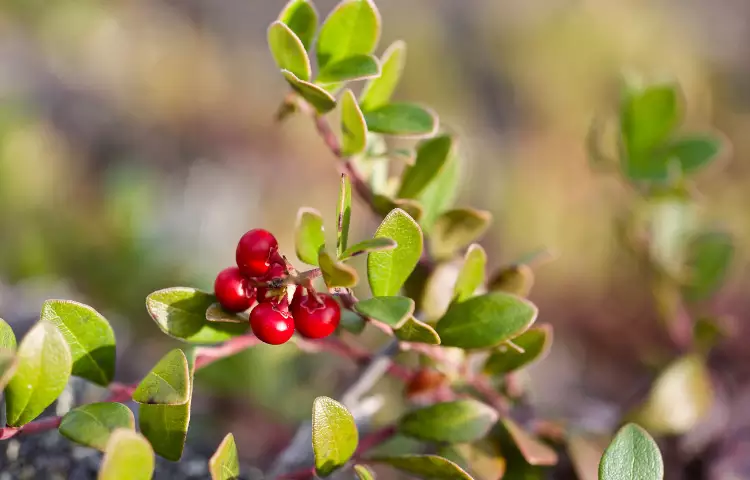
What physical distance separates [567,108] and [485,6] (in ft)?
4.00

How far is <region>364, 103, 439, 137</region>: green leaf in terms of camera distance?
71 centimetres

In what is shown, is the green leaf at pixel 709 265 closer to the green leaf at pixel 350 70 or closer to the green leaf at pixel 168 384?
the green leaf at pixel 350 70

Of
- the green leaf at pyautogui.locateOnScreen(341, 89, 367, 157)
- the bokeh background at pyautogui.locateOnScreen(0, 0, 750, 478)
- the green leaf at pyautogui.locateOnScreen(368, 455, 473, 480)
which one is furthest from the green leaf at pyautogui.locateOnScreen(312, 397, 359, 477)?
the bokeh background at pyautogui.locateOnScreen(0, 0, 750, 478)

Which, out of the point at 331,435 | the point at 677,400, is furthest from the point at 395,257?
the point at 677,400

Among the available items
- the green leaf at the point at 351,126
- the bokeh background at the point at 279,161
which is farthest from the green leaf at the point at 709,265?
the green leaf at the point at 351,126

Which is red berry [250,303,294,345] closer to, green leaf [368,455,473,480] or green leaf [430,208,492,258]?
green leaf [368,455,473,480]

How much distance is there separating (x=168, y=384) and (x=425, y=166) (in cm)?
38

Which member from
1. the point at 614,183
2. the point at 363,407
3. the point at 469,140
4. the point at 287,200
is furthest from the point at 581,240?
the point at 363,407

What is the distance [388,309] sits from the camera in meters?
0.59

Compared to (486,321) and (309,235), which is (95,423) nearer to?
(309,235)

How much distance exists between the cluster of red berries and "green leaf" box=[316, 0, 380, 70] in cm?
24

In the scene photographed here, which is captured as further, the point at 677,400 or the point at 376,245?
the point at 677,400

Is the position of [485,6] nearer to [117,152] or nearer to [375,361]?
[117,152]

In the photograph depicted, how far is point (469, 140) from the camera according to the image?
9.99 feet
